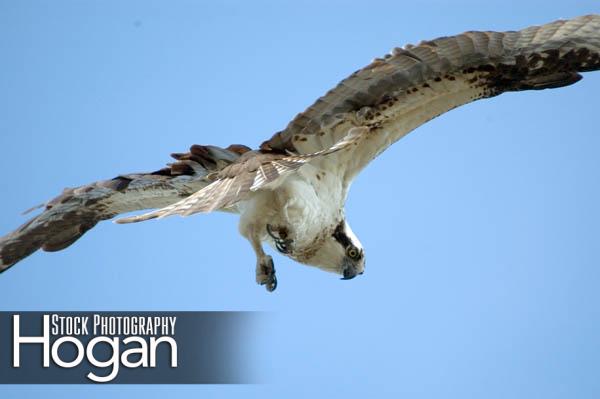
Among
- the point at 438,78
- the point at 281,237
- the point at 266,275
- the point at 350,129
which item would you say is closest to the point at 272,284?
the point at 266,275

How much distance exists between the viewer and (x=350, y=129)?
8352mm

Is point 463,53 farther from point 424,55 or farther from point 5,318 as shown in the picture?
point 5,318

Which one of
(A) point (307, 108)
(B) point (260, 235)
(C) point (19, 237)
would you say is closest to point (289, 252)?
(B) point (260, 235)

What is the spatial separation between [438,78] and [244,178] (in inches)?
60.8

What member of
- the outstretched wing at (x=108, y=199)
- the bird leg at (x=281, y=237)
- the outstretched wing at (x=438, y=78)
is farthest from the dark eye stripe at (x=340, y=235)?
the outstretched wing at (x=108, y=199)

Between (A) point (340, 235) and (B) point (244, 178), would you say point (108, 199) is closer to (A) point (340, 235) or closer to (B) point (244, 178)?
(B) point (244, 178)

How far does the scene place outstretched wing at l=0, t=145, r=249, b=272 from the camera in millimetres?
8625

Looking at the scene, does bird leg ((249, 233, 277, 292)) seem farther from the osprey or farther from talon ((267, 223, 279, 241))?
talon ((267, 223, 279, 241))

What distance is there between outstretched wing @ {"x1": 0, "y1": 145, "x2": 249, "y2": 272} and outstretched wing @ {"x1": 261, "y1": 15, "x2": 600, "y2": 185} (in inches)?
20.6

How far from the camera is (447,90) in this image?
8.25 m

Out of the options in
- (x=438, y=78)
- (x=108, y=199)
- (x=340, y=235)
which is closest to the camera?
(x=438, y=78)

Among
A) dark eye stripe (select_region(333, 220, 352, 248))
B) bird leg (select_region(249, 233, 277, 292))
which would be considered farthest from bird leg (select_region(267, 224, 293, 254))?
dark eye stripe (select_region(333, 220, 352, 248))

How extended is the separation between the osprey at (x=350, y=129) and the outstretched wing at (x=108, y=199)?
0.04 feet

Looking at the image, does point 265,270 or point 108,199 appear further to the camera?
point 108,199
